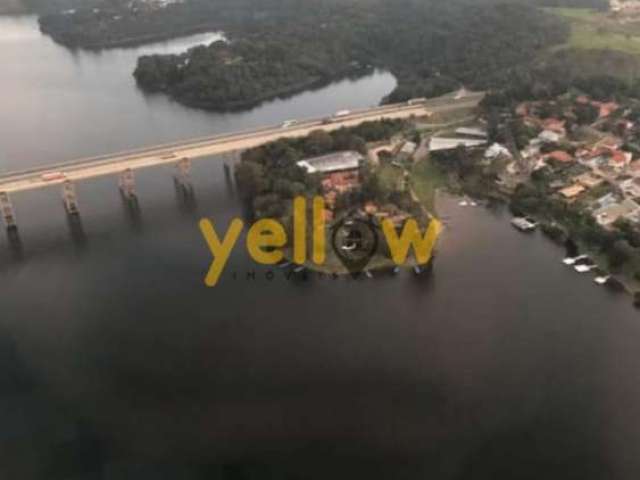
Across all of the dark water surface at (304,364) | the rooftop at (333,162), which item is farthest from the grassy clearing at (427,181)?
the rooftop at (333,162)

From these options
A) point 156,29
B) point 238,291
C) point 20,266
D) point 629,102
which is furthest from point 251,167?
point 156,29

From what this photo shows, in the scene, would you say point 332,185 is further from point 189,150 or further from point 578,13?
point 578,13

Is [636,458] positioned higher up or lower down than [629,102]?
lower down

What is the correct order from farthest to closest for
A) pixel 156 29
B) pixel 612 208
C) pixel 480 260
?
pixel 156 29
pixel 612 208
pixel 480 260

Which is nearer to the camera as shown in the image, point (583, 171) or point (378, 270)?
point (378, 270)

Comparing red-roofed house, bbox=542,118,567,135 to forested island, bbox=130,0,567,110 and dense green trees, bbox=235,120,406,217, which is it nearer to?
dense green trees, bbox=235,120,406,217

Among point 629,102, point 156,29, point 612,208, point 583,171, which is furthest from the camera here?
point 156,29

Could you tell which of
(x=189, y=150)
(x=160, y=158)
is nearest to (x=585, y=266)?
(x=189, y=150)

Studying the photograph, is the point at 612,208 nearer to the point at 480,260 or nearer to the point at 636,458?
the point at 480,260
